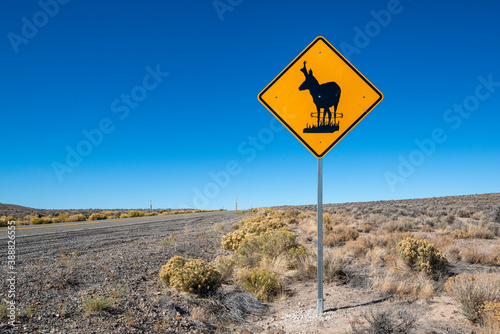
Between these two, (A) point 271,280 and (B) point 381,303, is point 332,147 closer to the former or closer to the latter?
(B) point 381,303

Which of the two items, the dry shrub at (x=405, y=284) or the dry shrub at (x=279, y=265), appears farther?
the dry shrub at (x=279, y=265)

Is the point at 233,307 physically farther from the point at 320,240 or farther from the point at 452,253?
the point at 452,253

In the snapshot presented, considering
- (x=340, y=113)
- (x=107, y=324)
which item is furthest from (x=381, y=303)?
(x=107, y=324)

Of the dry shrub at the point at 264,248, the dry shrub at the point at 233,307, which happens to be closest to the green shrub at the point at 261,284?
the dry shrub at the point at 233,307

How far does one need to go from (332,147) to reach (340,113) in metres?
0.60

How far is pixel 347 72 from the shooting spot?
5230 millimetres

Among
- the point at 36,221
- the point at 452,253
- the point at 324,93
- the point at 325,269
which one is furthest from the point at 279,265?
the point at 36,221

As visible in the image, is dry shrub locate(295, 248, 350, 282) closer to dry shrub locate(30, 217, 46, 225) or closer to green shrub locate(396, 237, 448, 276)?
green shrub locate(396, 237, 448, 276)

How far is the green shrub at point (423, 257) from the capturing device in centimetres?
761

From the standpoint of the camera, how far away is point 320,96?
17.2 ft

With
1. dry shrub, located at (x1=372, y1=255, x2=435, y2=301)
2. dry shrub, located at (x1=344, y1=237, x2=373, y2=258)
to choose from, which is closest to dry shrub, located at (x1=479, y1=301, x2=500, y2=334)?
dry shrub, located at (x1=372, y1=255, x2=435, y2=301)

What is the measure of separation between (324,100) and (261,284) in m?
4.07

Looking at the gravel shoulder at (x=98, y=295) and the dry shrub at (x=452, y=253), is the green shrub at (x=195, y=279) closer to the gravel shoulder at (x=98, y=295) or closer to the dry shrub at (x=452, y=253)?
the gravel shoulder at (x=98, y=295)

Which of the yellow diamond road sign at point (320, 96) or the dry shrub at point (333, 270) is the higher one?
the yellow diamond road sign at point (320, 96)
